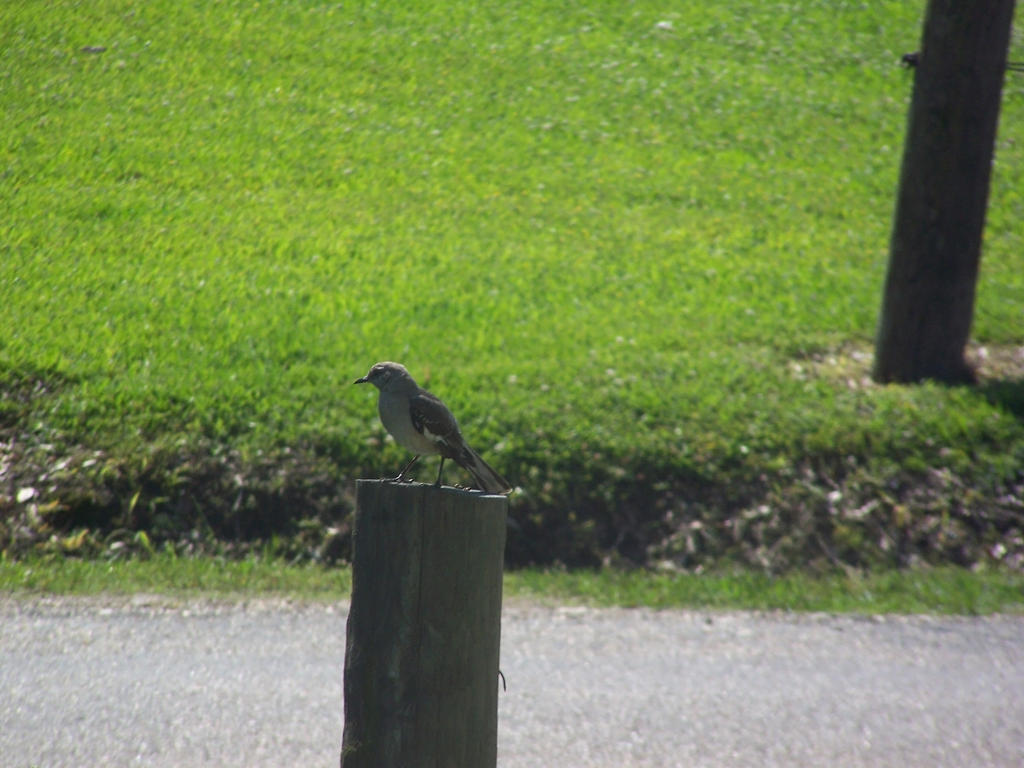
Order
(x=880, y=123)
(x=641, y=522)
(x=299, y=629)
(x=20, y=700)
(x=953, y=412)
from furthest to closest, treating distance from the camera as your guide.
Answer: (x=880, y=123) → (x=953, y=412) → (x=641, y=522) → (x=299, y=629) → (x=20, y=700)

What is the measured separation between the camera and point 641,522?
7602mm

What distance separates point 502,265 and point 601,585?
5.09m

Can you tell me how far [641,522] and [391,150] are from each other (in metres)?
7.98

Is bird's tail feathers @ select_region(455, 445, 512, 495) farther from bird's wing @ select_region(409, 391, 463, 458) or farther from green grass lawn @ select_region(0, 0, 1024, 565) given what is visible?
green grass lawn @ select_region(0, 0, 1024, 565)

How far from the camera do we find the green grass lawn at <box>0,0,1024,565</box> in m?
7.71

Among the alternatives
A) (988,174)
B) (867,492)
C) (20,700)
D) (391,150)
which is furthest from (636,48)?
(20,700)

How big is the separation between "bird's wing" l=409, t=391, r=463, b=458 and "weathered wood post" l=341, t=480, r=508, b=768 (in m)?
1.03

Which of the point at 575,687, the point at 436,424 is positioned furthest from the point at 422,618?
the point at 575,687

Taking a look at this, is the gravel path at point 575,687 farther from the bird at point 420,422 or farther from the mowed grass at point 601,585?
the bird at point 420,422

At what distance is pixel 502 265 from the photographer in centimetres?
1132

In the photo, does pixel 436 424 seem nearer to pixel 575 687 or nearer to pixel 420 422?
pixel 420 422

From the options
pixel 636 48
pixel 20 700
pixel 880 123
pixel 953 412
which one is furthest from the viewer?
pixel 636 48

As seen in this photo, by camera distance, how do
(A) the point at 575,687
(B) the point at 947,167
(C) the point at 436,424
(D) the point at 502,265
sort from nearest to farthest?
(C) the point at 436,424, (A) the point at 575,687, (B) the point at 947,167, (D) the point at 502,265

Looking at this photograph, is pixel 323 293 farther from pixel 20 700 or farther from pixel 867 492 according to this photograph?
pixel 20 700
